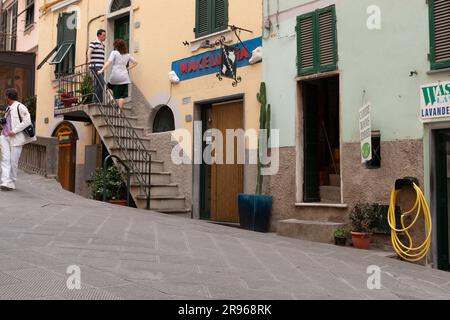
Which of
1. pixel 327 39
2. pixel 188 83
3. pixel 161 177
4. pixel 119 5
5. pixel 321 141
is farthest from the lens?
pixel 119 5

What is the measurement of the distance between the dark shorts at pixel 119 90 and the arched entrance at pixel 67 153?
3490 mm

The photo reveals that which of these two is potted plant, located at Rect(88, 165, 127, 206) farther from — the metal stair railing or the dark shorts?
the dark shorts

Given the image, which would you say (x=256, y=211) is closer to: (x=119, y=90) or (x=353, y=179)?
(x=353, y=179)

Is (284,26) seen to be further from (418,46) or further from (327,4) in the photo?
(418,46)

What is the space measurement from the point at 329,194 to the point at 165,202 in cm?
350

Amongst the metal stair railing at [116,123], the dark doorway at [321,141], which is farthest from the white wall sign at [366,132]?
the metal stair railing at [116,123]

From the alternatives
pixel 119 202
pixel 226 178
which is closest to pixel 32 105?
pixel 119 202

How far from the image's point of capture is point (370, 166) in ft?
24.2

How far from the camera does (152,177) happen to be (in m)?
10.6

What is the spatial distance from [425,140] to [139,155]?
6256mm

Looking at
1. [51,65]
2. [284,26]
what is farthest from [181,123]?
[51,65]

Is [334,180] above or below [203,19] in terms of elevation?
below

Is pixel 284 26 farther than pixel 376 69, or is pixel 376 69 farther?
pixel 284 26
